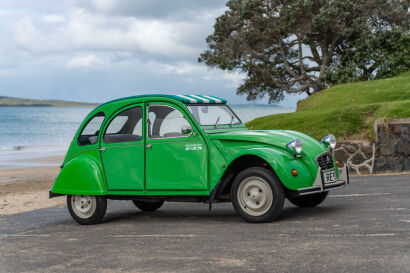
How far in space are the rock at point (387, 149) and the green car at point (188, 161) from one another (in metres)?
6.26

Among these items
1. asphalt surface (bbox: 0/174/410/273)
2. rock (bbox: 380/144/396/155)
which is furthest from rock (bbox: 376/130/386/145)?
asphalt surface (bbox: 0/174/410/273)

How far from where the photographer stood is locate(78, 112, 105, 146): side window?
29.1 feet

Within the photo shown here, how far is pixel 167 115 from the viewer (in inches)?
323

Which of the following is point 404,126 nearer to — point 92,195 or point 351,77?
point 92,195

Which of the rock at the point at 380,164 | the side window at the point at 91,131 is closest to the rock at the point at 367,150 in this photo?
the rock at the point at 380,164

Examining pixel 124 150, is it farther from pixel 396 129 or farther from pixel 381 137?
pixel 396 129

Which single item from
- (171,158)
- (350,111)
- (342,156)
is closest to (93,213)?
(171,158)

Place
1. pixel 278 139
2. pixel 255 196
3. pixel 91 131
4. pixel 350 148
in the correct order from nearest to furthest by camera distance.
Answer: pixel 255 196 → pixel 278 139 → pixel 91 131 → pixel 350 148

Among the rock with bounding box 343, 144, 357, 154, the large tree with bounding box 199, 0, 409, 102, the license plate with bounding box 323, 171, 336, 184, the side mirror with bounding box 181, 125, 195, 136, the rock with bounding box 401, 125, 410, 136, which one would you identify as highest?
the large tree with bounding box 199, 0, 409, 102

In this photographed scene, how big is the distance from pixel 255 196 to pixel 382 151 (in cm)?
804

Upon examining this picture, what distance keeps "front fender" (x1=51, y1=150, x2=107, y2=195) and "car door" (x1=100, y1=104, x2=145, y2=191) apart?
13cm

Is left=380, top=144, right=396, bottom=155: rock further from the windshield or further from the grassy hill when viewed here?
the windshield

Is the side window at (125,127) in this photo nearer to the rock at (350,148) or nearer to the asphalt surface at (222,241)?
the asphalt surface at (222,241)

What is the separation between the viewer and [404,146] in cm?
1403
